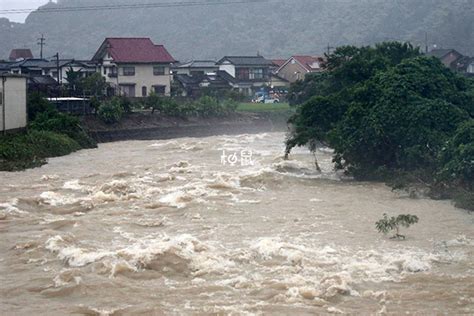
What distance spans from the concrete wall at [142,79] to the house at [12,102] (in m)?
15.0

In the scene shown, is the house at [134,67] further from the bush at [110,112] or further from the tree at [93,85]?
the bush at [110,112]

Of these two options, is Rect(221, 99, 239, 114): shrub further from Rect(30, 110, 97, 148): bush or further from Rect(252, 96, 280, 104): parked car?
Rect(30, 110, 97, 148): bush

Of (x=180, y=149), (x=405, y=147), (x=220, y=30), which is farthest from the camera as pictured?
(x=220, y=30)

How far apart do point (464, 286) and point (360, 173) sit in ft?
32.3

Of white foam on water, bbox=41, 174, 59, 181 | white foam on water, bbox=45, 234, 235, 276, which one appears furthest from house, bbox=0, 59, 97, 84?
white foam on water, bbox=45, 234, 235, 276

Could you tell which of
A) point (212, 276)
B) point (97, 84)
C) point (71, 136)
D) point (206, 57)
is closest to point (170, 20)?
point (206, 57)

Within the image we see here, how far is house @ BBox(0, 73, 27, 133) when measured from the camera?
24.3m

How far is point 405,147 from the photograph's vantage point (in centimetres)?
1856

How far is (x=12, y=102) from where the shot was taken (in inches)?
994

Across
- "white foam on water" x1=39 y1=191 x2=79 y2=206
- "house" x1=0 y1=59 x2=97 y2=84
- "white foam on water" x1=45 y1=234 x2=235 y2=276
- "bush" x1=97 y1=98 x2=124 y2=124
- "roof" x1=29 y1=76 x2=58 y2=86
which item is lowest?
"white foam on water" x1=45 y1=234 x2=235 y2=276

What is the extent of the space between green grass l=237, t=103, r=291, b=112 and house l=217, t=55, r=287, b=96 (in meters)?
7.86

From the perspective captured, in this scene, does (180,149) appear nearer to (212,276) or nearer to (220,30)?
(212,276)

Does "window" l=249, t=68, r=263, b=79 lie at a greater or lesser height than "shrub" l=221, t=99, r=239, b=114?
greater

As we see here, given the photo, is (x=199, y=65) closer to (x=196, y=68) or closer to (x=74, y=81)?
(x=196, y=68)
